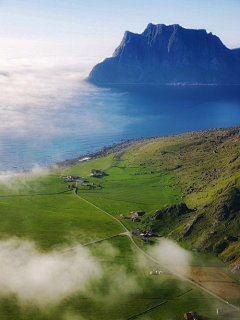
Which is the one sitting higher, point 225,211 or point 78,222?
point 225,211

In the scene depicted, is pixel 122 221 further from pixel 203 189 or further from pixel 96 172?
pixel 96 172

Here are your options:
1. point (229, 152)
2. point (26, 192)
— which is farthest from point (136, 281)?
point (229, 152)

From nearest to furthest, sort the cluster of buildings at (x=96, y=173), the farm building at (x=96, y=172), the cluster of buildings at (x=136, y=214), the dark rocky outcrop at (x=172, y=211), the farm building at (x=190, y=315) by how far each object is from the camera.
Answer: the farm building at (x=190, y=315), the dark rocky outcrop at (x=172, y=211), the cluster of buildings at (x=136, y=214), the cluster of buildings at (x=96, y=173), the farm building at (x=96, y=172)

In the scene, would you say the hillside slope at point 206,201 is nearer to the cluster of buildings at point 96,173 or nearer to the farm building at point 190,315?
the farm building at point 190,315

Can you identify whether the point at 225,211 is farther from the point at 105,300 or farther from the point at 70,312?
the point at 70,312

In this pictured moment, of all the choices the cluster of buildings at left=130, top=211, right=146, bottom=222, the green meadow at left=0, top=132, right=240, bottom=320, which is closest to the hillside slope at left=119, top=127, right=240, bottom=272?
the green meadow at left=0, top=132, right=240, bottom=320

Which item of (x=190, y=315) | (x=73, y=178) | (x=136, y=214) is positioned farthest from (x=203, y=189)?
(x=190, y=315)

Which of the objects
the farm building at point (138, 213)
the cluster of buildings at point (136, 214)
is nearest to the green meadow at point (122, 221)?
the cluster of buildings at point (136, 214)

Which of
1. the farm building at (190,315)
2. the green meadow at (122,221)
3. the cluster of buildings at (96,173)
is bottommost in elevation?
the farm building at (190,315)
